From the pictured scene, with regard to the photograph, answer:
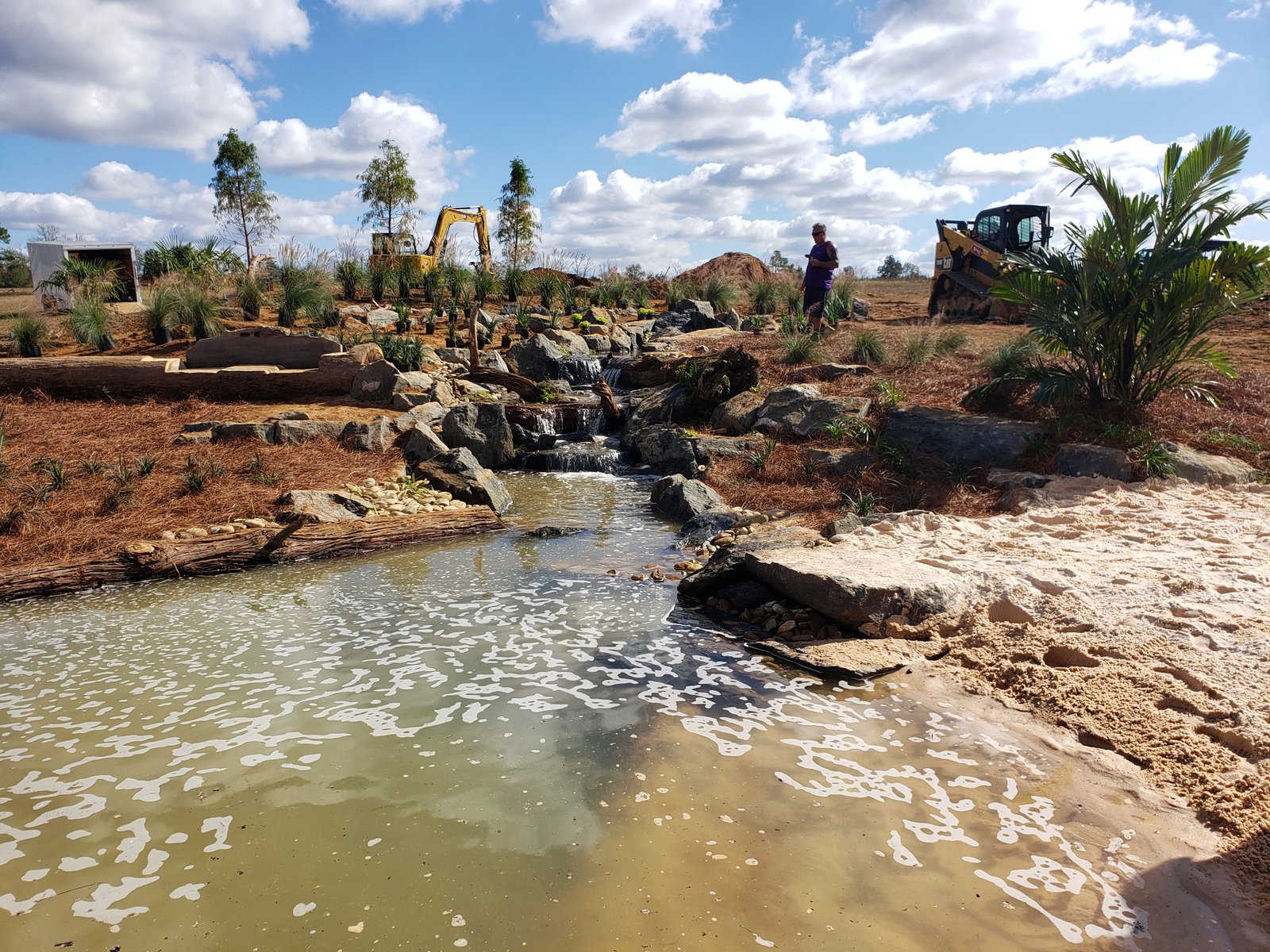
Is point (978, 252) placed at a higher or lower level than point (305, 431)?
higher

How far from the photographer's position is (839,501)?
25.0ft

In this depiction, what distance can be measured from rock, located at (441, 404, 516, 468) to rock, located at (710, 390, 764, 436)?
3111mm

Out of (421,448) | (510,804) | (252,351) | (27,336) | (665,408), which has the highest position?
(27,336)

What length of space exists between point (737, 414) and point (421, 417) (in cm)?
453

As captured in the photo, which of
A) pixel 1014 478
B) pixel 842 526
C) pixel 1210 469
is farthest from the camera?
pixel 1014 478

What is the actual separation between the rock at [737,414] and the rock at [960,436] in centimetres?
Result: 222

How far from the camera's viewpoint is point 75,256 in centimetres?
1673

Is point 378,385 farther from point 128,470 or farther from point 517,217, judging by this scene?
point 517,217

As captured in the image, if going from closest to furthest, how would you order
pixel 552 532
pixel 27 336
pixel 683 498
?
1. pixel 552 532
2. pixel 683 498
3. pixel 27 336

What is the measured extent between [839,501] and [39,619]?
677 cm

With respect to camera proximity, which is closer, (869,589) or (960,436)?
(869,589)

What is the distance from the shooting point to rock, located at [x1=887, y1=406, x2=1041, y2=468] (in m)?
7.90

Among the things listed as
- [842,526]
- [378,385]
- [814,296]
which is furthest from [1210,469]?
[378,385]

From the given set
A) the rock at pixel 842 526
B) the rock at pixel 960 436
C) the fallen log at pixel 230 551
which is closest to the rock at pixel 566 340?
the rock at pixel 960 436
